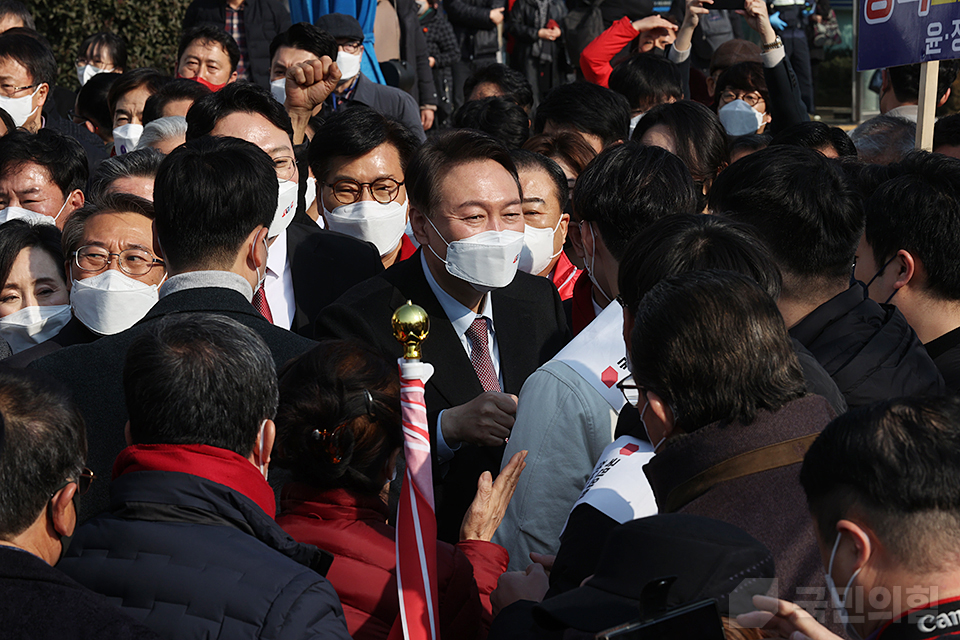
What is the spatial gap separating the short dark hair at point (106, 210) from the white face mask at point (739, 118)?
456cm

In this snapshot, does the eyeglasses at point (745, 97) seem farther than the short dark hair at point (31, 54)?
Yes

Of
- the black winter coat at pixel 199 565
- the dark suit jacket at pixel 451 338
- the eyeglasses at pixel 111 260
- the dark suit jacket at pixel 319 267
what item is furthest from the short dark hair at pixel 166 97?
the black winter coat at pixel 199 565

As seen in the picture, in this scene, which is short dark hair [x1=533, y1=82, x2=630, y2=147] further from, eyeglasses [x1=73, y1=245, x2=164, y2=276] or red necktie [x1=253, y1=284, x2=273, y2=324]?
eyeglasses [x1=73, y1=245, x2=164, y2=276]

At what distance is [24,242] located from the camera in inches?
158

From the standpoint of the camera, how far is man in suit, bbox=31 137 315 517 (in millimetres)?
2695

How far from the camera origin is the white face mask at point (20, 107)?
6.58 metres

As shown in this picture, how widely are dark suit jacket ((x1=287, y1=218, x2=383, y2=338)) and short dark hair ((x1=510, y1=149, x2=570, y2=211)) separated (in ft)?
2.81

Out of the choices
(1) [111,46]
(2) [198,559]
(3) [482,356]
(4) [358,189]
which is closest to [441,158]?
(3) [482,356]

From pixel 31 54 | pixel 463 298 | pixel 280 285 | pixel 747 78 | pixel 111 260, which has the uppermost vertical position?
pixel 31 54

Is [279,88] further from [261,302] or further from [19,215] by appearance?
[261,302]

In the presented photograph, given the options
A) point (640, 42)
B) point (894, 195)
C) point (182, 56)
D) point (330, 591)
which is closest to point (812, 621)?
point (330, 591)

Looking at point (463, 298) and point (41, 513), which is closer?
point (41, 513)

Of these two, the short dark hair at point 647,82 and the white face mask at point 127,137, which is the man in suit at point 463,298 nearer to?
the short dark hair at point 647,82

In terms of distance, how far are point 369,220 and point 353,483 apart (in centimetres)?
266
